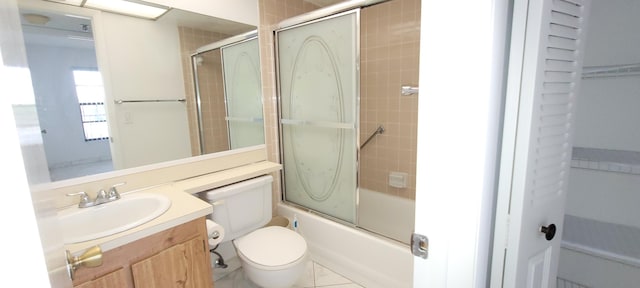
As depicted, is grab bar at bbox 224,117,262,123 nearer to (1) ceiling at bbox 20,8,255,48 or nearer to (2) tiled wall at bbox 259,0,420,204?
(2) tiled wall at bbox 259,0,420,204

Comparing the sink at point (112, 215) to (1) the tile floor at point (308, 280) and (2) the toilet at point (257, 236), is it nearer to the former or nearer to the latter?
(2) the toilet at point (257, 236)

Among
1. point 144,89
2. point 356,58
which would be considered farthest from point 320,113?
point 144,89

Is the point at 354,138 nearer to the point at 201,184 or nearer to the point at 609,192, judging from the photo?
the point at 201,184

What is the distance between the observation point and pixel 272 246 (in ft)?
5.74

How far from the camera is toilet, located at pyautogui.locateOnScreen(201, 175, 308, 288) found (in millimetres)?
1601

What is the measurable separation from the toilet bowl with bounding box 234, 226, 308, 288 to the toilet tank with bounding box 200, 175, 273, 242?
94 mm

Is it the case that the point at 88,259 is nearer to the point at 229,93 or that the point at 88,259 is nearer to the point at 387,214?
the point at 229,93

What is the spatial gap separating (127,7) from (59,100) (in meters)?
0.63

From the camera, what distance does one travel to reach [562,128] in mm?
867

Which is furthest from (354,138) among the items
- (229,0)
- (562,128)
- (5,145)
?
(5,145)

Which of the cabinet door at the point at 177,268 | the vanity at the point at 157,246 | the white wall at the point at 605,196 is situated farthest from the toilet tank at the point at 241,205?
the white wall at the point at 605,196

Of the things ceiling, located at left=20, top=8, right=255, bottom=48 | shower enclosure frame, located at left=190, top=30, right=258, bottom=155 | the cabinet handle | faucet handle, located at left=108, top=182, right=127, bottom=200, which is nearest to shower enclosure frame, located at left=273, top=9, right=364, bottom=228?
shower enclosure frame, located at left=190, top=30, right=258, bottom=155

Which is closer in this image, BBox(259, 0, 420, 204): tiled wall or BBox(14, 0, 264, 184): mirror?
BBox(14, 0, 264, 184): mirror

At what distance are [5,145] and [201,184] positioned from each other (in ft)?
5.02
